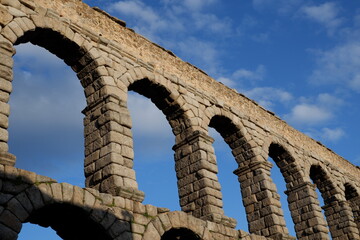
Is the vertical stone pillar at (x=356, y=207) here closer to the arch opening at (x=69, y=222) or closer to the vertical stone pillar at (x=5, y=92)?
the arch opening at (x=69, y=222)

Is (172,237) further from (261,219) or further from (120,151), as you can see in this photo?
(261,219)

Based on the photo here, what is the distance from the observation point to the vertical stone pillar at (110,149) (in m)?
8.68

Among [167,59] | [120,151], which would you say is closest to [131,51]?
[167,59]

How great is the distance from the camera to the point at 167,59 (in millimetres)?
12602

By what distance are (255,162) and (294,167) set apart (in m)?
2.97

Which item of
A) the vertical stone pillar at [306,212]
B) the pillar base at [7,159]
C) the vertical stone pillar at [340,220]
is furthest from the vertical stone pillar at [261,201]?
the pillar base at [7,159]

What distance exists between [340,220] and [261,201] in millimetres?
5801

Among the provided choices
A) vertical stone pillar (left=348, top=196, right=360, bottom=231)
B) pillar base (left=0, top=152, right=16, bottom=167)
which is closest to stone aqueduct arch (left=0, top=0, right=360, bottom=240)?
pillar base (left=0, top=152, right=16, bottom=167)

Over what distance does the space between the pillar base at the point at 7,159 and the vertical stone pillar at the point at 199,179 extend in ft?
16.2

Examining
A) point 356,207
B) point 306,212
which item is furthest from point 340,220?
point 306,212

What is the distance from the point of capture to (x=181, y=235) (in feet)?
31.3

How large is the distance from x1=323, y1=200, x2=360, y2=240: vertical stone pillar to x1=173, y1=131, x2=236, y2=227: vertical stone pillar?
25.6 feet

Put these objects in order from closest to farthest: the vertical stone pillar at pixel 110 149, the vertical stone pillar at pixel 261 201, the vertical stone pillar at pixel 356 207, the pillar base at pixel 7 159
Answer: the pillar base at pixel 7 159 → the vertical stone pillar at pixel 110 149 → the vertical stone pillar at pixel 261 201 → the vertical stone pillar at pixel 356 207

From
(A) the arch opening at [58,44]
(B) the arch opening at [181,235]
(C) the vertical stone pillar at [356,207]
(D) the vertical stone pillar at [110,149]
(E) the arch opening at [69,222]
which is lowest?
(E) the arch opening at [69,222]
